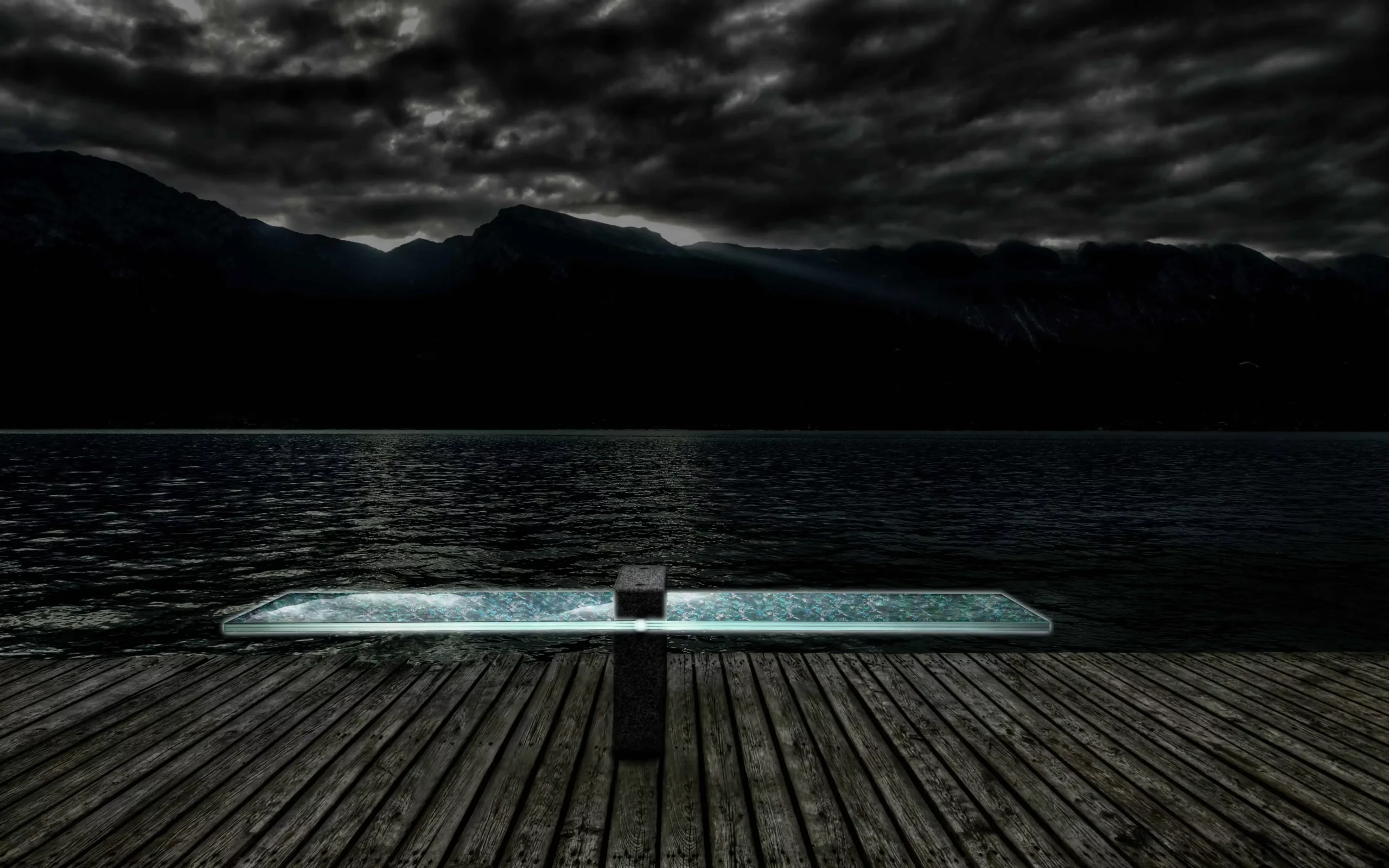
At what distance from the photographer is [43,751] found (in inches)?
207

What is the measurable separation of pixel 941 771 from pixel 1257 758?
243 cm

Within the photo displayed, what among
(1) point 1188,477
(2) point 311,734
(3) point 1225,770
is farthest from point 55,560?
(1) point 1188,477

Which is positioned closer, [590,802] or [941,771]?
[590,802]

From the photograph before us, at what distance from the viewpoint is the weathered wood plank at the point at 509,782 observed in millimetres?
3967

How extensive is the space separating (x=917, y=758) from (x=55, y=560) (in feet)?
99.2

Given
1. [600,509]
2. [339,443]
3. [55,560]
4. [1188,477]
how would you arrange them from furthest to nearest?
[339,443] < [1188,477] < [600,509] < [55,560]

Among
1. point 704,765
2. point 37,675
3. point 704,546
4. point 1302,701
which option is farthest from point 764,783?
point 704,546

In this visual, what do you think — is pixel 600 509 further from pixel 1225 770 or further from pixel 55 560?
A: pixel 1225 770

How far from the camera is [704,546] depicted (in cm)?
2891

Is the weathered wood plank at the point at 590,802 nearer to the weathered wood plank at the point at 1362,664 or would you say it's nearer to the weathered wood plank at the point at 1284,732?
the weathered wood plank at the point at 1284,732

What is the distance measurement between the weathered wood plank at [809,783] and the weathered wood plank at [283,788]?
3.17 meters

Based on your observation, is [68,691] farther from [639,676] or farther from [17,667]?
[639,676]

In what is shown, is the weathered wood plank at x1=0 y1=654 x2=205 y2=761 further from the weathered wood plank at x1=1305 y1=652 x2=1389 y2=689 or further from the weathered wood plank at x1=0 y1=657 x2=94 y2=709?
the weathered wood plank at x1=1305 y1=652 x2=1389 y2=689


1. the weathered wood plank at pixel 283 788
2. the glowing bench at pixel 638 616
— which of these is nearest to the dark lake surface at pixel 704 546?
the weathered wood plank at pixel 283 788
